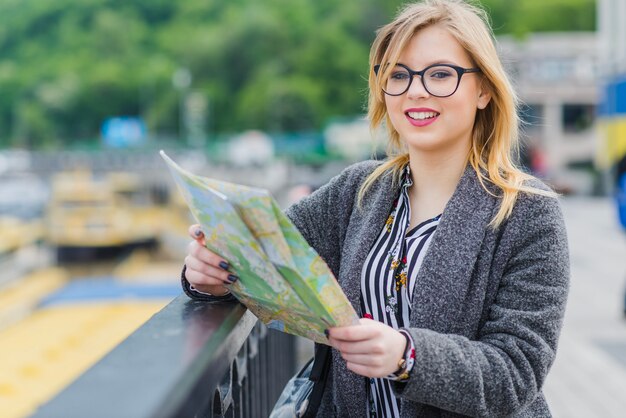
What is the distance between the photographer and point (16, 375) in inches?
319

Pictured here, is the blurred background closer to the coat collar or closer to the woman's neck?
the woman's neck

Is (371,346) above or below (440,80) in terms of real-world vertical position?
below

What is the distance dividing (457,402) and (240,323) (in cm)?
53

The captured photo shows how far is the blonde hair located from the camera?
1.85 metres

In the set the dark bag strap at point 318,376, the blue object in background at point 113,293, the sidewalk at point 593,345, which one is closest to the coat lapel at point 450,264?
the dark bag strap at point 318,376

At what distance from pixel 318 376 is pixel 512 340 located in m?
0.60

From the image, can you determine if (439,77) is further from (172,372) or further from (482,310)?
(172,372)

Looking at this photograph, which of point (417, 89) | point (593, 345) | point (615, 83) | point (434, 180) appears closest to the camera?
point (417, 89)

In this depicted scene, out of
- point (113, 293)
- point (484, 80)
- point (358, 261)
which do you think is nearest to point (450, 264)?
point (358, 261)

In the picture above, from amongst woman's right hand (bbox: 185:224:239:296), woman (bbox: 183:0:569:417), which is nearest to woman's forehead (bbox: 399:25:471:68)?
woman (bbox: 183:0:569:417)

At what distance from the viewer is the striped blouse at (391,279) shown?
6.14 ft

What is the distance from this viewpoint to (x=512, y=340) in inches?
64.4

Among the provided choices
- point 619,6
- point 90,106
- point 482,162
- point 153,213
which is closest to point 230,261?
point 482,162

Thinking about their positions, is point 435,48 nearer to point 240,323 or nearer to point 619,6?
point 240,323
